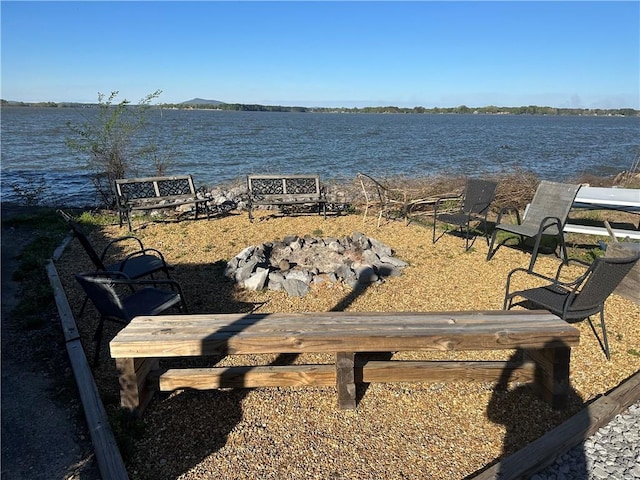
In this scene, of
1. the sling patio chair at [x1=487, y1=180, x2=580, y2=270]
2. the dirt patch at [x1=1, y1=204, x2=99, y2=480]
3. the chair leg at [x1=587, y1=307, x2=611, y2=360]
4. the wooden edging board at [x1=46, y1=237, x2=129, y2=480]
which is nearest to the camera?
the wooden edging board at [x1=46, y1=237, x2=129, y2=480]

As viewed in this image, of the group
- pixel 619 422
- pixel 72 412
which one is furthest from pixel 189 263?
pixel 619 422

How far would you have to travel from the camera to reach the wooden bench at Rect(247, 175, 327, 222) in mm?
Answer: 9267

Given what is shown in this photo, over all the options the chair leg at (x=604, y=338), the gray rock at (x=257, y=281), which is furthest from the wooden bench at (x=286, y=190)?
the chair leg at (x=604, y=338)

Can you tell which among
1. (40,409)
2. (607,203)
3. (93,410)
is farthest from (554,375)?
(607,203)

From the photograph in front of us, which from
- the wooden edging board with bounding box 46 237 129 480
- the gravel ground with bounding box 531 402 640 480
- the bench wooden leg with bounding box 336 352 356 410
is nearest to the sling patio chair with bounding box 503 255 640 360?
the gravel ground with bounding box 531 402 640 480

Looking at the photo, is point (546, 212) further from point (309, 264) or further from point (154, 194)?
point (154, 194)

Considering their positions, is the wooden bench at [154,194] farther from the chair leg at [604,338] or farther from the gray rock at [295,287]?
the chair leg at [604,338]

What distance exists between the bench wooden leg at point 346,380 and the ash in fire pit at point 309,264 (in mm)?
2152

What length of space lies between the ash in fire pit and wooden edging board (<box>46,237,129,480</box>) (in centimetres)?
196

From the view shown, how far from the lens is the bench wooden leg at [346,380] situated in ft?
9.96

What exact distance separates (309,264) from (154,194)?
5030mm

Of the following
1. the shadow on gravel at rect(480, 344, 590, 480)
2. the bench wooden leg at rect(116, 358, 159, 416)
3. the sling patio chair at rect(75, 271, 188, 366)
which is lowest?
the shadow on gravel at rect(480, 344, 590, 480)

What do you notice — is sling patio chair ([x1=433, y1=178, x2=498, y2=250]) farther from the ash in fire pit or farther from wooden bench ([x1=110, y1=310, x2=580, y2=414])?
wooden bench ([x1=110, y1=310, x2=580, y2=414])

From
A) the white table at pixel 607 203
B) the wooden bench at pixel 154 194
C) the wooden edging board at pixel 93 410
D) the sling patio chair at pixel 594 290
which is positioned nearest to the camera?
the wooden edging board at pixel 93 410
